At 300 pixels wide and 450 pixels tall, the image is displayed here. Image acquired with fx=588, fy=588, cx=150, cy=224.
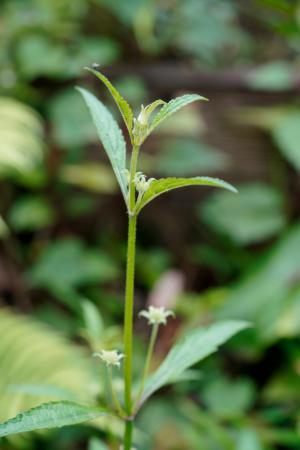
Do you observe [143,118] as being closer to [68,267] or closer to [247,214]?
[68,267]

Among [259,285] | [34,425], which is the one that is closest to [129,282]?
[34,425]

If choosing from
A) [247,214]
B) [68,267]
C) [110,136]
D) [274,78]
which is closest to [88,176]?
[68,267]

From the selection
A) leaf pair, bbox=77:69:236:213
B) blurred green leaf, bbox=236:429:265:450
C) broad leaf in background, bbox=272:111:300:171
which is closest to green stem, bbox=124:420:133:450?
leaf pair, bbox=77:69:236:213

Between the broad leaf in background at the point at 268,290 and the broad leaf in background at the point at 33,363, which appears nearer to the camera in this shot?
the broad leaf in background at the point at 33,363

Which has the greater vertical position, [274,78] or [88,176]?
[274,78]

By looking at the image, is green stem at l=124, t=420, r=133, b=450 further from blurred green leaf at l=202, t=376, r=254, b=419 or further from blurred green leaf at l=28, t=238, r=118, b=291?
blurred green leaf at l=28, t=238, r=118, b=291

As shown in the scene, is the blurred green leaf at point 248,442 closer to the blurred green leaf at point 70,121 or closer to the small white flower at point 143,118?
the small white flower at point 143,118

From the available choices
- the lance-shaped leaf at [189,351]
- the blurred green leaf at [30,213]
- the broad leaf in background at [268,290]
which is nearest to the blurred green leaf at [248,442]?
the lance-shaped leaf at [189,351]
